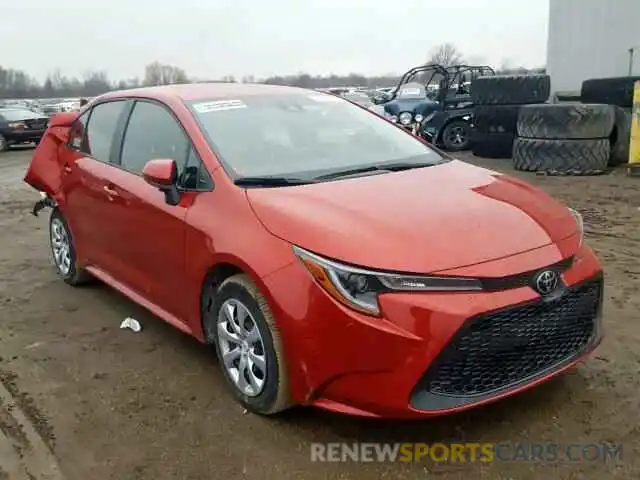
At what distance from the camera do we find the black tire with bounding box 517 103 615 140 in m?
10.4

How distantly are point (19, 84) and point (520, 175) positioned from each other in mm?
78916

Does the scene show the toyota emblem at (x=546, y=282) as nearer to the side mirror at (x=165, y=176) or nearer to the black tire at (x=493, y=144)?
the side mirror at (x=165, y=176)

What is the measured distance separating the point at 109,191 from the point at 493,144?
10110 millimetres

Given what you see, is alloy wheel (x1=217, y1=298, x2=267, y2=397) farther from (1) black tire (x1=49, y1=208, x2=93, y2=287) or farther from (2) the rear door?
(1) black tire (x1=49, y1=208, x2=93, y2=287)

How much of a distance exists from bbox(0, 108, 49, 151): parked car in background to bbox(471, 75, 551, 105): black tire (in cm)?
1355

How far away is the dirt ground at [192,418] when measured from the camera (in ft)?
9.38

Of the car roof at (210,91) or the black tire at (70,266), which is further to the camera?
the black tire at (70,266)

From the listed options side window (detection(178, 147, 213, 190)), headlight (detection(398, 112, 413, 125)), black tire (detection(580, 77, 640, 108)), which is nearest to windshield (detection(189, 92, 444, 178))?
side window (detection(178, 147, 213, 190))

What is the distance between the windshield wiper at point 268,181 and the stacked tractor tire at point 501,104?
32.6ft

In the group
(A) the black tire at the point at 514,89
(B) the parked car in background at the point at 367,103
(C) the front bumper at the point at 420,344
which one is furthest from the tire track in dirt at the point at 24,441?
(A) the black tire at the point at 514,89

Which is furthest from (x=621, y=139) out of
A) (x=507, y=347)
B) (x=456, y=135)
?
(x=507, y=347)

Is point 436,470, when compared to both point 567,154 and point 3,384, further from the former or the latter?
point 567,154

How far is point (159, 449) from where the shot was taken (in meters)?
3.03

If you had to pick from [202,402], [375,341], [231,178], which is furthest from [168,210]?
[375,341]
